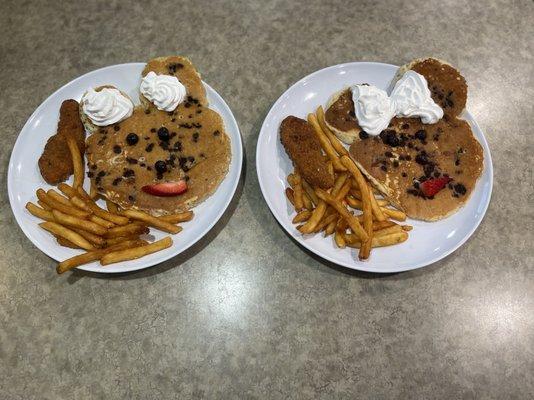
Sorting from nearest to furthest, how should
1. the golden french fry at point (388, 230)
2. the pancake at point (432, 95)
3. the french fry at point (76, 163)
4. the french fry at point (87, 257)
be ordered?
the french fry at point (87, 257) → the golden french fry at point (388, 230) → the french fry at point (76, 163) → the pancake at point (432, 95)

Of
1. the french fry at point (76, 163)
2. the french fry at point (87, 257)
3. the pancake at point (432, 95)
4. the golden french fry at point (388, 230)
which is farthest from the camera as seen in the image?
the pancake at point (432, 95)

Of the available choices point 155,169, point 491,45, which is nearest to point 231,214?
point 155,169

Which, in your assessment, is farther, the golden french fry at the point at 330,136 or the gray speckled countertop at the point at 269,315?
the golden french fry at the point at 330,136

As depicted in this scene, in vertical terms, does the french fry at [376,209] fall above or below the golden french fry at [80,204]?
below

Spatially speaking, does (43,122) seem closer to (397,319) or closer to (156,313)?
(156,313)

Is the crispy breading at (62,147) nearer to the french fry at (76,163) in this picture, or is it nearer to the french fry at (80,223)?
the french fry at (76,163)

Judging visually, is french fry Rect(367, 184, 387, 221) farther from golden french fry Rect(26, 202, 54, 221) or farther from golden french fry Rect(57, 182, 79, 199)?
golden french fry Rect(26, 202, 54, 221)

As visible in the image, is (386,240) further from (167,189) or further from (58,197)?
(58,197)

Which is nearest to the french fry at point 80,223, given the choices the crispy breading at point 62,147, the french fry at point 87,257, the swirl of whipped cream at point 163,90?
the french fry at point 87,257

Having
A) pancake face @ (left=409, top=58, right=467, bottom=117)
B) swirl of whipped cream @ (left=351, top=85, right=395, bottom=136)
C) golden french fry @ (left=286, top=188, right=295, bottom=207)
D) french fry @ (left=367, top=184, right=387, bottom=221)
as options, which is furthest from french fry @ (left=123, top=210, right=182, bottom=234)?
pancake face @ (left=409, top=58, right=467, bottom=117)
